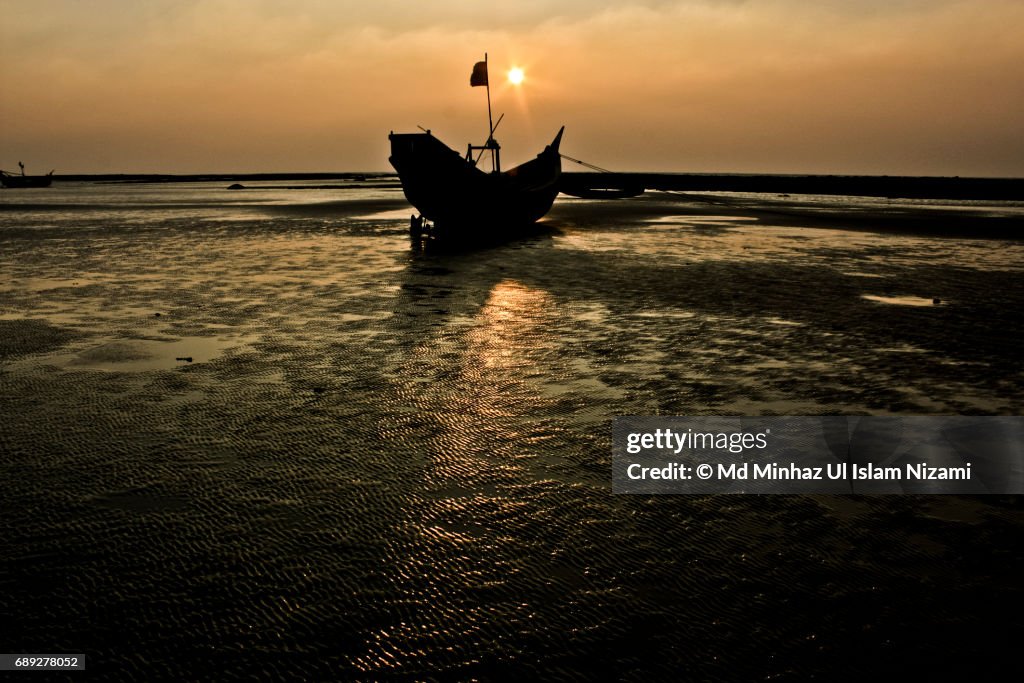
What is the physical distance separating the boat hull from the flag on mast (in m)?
6.87

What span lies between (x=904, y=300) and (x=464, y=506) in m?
10.6

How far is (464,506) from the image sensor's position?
4148mm

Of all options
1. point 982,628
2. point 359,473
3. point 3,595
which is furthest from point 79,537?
point 982,628

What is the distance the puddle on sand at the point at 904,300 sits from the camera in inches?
449

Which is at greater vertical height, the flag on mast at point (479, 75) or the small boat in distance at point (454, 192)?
the flag on mast at point (479, 75)

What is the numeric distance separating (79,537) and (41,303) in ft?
31.1

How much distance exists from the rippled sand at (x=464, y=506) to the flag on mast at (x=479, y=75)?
2289 cm

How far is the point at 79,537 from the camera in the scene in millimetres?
3750

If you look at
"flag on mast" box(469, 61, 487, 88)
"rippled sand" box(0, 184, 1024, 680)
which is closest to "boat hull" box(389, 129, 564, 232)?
"flag on mast" box(469, 61, 487, 88)

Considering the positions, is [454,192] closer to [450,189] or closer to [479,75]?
[450,189]

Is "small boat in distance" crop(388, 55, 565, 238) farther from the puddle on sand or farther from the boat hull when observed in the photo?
the puddle on sand

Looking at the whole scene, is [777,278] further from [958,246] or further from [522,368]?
[958,246]

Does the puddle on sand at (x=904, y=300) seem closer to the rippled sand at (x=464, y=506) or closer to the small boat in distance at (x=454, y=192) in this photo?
the rippled sand at (x=464, y=506)

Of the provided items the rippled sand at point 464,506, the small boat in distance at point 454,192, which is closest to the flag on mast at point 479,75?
the small boat in distance at point 454,192
